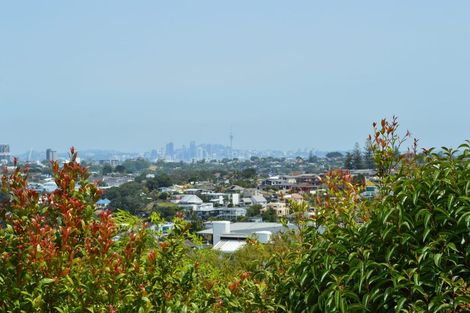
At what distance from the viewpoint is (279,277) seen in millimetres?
3160

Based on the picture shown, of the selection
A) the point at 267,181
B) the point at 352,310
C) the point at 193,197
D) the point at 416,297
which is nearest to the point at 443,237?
the point at 416,297

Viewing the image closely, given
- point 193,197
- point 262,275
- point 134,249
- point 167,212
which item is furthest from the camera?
point 193,197

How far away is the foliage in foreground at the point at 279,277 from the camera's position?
8.24ft

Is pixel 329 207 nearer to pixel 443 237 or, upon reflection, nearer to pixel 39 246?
pixel 443 237

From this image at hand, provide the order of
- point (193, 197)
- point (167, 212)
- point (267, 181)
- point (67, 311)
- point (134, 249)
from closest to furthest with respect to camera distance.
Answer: point (67, 311) < point (134, 249) < point (167, 212) < point (193, 197) < point (267, 181)

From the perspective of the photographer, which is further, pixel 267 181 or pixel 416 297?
pixel 267 181

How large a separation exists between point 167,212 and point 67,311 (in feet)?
160

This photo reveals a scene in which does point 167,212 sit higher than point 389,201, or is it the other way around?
point 389,201

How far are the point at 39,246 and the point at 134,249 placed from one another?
363 millimetres

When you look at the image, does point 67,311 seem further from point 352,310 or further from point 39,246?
point 352,310

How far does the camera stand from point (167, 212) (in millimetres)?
51031

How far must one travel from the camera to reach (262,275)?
3225mm

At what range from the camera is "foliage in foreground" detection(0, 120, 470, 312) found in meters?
2.51

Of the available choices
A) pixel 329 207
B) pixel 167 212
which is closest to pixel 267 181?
pixel 167 212
